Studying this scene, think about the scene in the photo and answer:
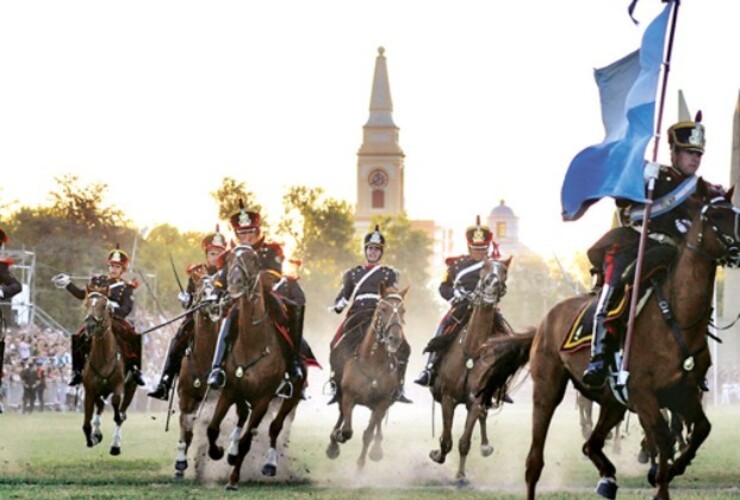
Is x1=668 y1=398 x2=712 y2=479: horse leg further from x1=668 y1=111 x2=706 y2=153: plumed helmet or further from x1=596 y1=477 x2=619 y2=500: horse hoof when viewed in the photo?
x1=668 y1=111 x2=706 y2=153: plumed helmet

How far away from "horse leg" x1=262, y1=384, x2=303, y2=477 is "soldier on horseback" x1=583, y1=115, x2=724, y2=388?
24.0 feet

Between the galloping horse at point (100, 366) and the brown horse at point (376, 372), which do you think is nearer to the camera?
the brown horse at point (376, 372)

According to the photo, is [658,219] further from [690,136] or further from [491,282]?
[491,282]

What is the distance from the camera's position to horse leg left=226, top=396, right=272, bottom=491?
2433cm

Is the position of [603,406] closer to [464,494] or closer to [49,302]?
[464,494]

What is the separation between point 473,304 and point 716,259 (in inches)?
360

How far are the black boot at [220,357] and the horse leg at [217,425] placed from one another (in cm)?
19

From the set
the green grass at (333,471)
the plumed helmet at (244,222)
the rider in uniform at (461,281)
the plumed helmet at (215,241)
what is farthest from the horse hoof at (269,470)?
the plumed helmet at (215,241)

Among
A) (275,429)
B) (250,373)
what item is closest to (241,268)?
(250,373)

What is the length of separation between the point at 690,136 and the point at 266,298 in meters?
7.81

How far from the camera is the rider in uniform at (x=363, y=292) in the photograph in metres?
30.5

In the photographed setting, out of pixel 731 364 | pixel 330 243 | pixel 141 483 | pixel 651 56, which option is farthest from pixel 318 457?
pixel 330 243

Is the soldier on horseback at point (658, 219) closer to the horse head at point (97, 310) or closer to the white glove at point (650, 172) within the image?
the white glove at point (650, 172)

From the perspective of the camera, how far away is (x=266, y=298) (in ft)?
82.9
